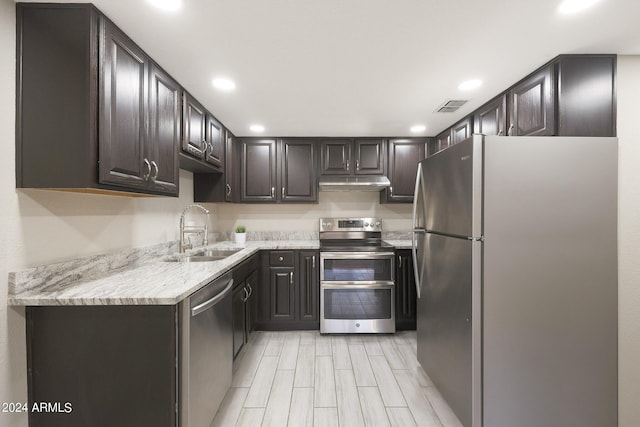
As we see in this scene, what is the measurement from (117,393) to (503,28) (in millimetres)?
2500

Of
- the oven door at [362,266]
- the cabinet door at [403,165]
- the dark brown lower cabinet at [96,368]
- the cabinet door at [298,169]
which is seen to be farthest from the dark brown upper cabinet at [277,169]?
the dark brown lower cabinet at [96,368]

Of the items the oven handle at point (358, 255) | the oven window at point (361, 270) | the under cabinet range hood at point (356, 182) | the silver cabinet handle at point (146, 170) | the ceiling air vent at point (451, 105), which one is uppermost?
the ceiling air vent at point (451, 105)

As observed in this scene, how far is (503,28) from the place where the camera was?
1.48 meters

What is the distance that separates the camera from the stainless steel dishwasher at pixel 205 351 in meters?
1.38

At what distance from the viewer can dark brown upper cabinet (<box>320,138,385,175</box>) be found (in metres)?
3.57

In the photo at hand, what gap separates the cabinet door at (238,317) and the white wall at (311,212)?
140 centimetres

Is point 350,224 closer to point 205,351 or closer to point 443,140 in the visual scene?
point 443,140

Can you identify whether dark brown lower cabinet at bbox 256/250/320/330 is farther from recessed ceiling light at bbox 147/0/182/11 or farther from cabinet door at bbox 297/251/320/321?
recessed ceiling light at bbox 147/0/182/11

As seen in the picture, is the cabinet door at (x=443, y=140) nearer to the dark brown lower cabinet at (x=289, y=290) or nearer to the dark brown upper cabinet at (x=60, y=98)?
the dark brown lower cabinet at (x=289, y=290)

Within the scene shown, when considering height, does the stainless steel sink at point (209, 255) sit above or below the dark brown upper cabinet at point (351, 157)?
below

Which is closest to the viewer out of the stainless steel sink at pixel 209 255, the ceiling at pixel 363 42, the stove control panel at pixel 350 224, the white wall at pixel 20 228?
the white wall at pixel 20 228

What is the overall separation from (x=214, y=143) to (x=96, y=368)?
206 centimetres

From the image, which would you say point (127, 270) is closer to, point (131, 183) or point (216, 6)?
point (131, 183)

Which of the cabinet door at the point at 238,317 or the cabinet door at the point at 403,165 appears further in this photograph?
the cabinet door at the point at 403,165
